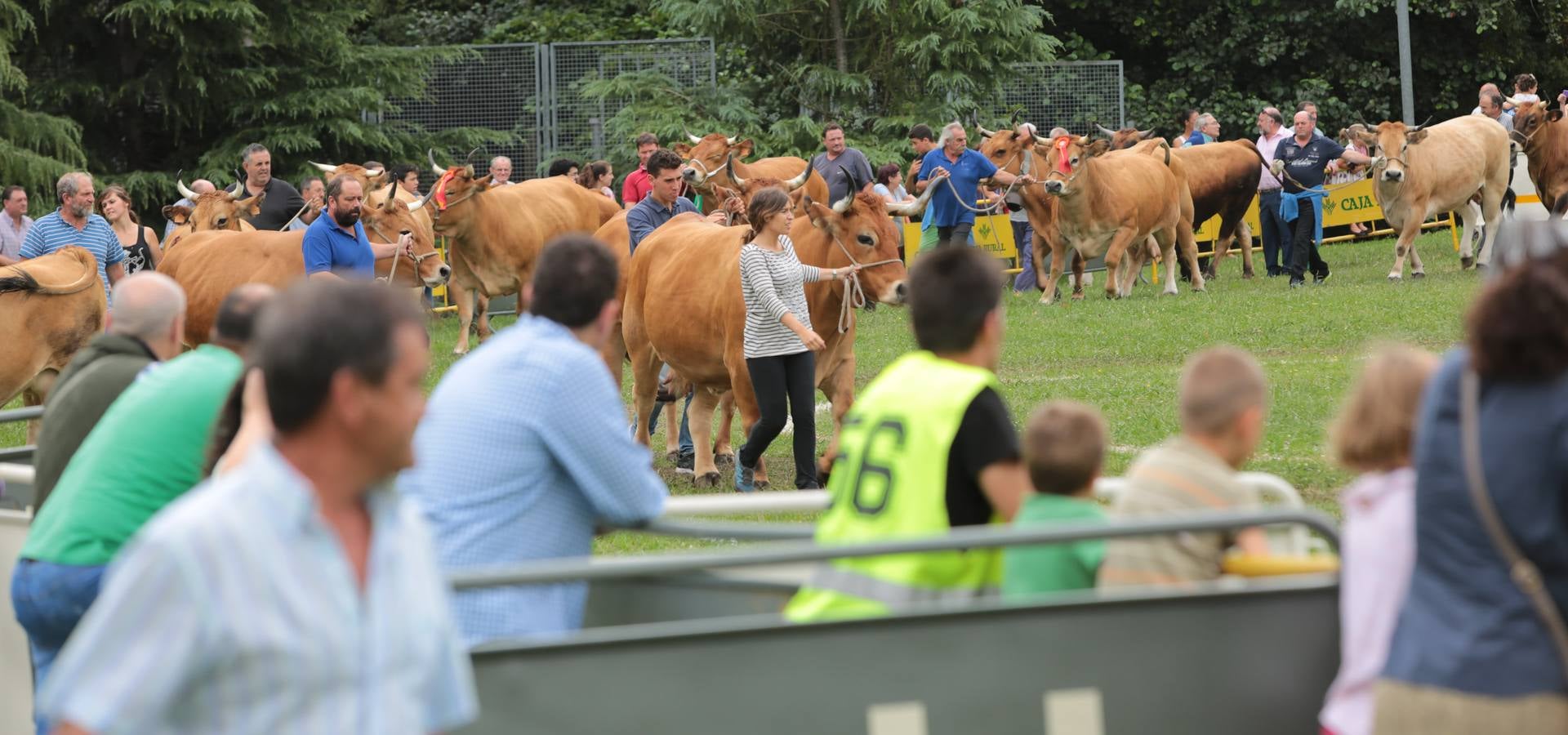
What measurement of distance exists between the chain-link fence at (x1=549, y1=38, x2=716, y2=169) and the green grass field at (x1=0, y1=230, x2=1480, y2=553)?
788cm

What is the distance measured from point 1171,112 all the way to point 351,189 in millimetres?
27468

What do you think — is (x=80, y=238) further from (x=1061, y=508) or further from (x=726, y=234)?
(x=1061, y=508)

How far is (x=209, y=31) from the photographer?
28.5 meters

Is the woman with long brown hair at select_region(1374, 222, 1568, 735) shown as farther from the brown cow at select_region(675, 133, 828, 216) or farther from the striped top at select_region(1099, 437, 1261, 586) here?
the brown cow at select_region(675, 133, 828, 216)

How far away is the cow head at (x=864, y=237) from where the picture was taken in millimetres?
11836

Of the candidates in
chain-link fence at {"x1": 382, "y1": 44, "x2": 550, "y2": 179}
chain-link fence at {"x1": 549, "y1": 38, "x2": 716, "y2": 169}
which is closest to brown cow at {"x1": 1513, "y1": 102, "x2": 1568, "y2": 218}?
chain-link fence at {"x1": 549, "y1": 38, "x2": 716, "y2": 169}

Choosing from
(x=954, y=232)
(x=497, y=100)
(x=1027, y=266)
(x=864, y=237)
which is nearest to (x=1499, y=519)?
(x=864, y=237)

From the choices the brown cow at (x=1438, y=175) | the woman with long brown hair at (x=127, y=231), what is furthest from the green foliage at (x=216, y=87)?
the brown cow at (x=1438, y=175)

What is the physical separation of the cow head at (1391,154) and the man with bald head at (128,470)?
61.8 feet

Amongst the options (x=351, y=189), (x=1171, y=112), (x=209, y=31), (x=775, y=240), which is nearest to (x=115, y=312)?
(x=775, y=240)

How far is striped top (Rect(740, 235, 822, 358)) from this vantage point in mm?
10516

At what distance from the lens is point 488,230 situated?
20.4 meters

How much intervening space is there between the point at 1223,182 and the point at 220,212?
514 inches

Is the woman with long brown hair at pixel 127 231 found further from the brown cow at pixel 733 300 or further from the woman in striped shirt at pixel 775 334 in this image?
the woman in striped shirt at pixel 775 334
